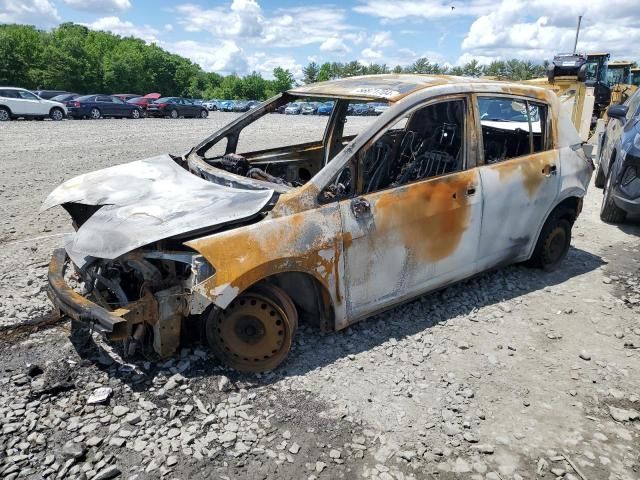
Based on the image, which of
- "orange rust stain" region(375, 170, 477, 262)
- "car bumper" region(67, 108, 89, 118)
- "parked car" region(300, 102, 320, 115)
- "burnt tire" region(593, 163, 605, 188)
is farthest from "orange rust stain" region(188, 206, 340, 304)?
"parked car" region(300, 102, 320, 115)

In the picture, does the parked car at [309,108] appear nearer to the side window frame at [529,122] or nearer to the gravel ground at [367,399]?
the side window frame at [529,122]

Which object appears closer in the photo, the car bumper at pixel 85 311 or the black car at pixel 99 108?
the car bumper at pixel 85 311

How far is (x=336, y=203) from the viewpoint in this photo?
328 centimetres

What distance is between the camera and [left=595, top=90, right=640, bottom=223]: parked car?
579cm

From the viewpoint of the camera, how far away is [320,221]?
125 inches

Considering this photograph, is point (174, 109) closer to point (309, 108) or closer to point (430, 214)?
point (309, 108)

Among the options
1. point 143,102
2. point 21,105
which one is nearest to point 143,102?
point 143,102

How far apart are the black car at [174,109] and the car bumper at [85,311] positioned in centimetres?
2891

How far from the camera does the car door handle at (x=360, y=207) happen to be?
3.30 meters

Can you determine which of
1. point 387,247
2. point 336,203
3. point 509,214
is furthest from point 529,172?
point 336,203

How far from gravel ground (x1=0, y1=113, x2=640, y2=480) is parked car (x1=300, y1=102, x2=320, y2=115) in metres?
33.2

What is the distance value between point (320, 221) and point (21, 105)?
23.7m

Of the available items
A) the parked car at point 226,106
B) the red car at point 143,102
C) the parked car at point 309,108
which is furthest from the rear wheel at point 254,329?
the parked car at point 226,106

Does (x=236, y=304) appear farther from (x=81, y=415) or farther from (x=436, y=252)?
(x=436, y=252)
